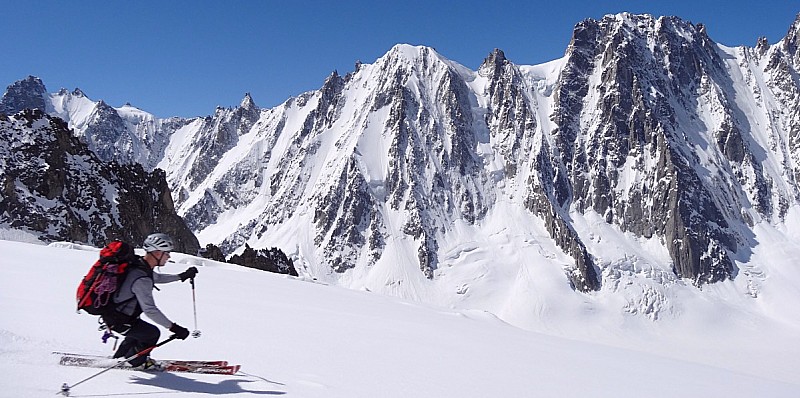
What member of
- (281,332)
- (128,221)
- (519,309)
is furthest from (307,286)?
(519,309)

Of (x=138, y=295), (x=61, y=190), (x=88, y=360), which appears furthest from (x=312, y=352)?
(x=61, y=190)

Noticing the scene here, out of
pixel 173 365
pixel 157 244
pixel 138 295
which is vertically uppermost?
pixel 157 244

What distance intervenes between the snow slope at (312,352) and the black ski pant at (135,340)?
281 millimetres

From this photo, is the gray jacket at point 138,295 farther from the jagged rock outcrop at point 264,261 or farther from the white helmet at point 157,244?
the jagged rock outcrop at point 264,261

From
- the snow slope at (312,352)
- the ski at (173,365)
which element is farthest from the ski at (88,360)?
the snow slope at (312,352)

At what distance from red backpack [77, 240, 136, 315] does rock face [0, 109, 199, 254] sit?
164 feet

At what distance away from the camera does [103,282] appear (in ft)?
20.9

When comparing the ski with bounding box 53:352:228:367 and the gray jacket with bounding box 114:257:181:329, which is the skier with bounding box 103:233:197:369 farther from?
the ski with bounding box 53:352:228:367

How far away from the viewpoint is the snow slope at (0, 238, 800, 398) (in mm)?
6168

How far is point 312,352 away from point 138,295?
2.96 metres

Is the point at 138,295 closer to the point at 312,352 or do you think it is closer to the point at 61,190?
the point at 312,352

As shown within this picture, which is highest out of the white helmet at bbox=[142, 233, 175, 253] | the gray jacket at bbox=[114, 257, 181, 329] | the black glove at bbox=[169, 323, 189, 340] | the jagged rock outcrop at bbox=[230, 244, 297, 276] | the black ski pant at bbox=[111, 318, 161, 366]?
the jagged rock outcrop at bbox=[230, 244, 297, 276]

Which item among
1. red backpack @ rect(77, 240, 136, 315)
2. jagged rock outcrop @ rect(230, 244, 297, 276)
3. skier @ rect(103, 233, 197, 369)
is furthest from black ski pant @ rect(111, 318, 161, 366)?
jagged rock outcrop @ rect(230, 244, 297, 276)

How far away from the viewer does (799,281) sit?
628 feet
